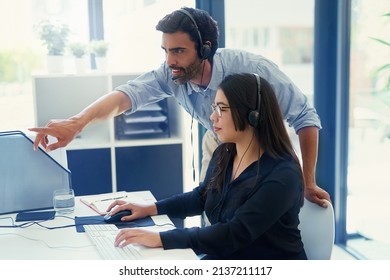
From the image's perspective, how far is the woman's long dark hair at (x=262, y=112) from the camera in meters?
1.26

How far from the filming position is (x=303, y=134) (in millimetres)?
1537

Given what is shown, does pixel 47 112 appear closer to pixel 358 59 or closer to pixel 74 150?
pixel 74 150

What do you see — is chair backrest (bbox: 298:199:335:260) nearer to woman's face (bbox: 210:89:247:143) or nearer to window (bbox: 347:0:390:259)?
woman's face (bbox: 210:89:247:143)

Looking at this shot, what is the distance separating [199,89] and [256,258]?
621 millimetres

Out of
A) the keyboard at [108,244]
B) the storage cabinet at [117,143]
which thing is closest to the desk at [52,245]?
the keyboard at [108,244]

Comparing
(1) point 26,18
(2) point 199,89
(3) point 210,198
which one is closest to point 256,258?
(3) point 210,198

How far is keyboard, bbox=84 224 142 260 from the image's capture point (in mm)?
1140

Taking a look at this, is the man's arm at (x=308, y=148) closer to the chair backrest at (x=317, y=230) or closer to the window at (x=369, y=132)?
the chair backrest at (x=317, y=230)

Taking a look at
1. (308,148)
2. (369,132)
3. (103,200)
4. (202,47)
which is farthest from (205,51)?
(369,132)

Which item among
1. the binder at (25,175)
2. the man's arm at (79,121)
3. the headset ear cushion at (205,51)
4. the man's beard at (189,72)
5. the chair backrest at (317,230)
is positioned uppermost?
the headset ear cushion at (205,51)

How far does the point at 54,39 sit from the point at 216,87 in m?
0.96

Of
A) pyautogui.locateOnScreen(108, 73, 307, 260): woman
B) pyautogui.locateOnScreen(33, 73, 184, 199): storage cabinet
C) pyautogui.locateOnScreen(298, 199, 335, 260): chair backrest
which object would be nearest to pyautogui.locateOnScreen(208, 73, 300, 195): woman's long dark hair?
pyautogui.locateOnScreen(108, 73, 307, 260): woman

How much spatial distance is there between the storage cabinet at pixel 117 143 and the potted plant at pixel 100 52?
0.05 meters

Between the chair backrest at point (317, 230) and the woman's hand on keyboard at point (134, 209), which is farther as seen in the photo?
→ the woman's hand on keyboard at point (134, 209)
